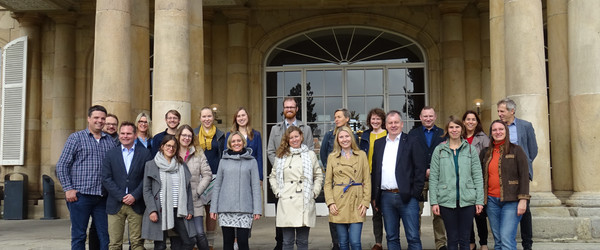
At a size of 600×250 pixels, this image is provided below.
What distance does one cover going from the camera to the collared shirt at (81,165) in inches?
246

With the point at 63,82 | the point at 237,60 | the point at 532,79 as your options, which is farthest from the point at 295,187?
the point at 63,82

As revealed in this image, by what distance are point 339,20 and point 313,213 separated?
8178 mm

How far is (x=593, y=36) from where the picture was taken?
8.10 metres

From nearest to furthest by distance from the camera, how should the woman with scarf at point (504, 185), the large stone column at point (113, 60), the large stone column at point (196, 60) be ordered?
the woman with scarf at point (504, 185), the large stone column at point (113, 60), the large stone column at point (196, 60)

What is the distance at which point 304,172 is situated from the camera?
6109mm

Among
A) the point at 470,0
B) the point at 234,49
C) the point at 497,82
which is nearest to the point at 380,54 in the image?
the point at 470,0

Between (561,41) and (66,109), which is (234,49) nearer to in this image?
(66,109)

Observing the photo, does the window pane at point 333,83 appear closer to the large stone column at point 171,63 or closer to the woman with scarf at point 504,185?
the large stone column at point 171,63

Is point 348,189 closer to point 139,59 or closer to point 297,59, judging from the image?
point 139,59

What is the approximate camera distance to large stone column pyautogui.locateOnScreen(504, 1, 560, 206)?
7805 mm

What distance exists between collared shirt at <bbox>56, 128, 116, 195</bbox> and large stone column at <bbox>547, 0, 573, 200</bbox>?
19.9 feet

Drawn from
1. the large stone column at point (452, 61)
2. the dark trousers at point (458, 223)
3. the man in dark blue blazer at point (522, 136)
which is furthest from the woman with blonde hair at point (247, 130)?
the large stone column at point (452, 61)

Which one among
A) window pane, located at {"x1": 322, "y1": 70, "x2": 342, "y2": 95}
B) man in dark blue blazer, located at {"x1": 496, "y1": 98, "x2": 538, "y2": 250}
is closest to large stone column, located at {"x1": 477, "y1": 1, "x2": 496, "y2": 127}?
window pane, located at {"x1": 322, "y1": 70, "x2": 342, "y2": 95}

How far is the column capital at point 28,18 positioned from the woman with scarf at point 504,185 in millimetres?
11141
